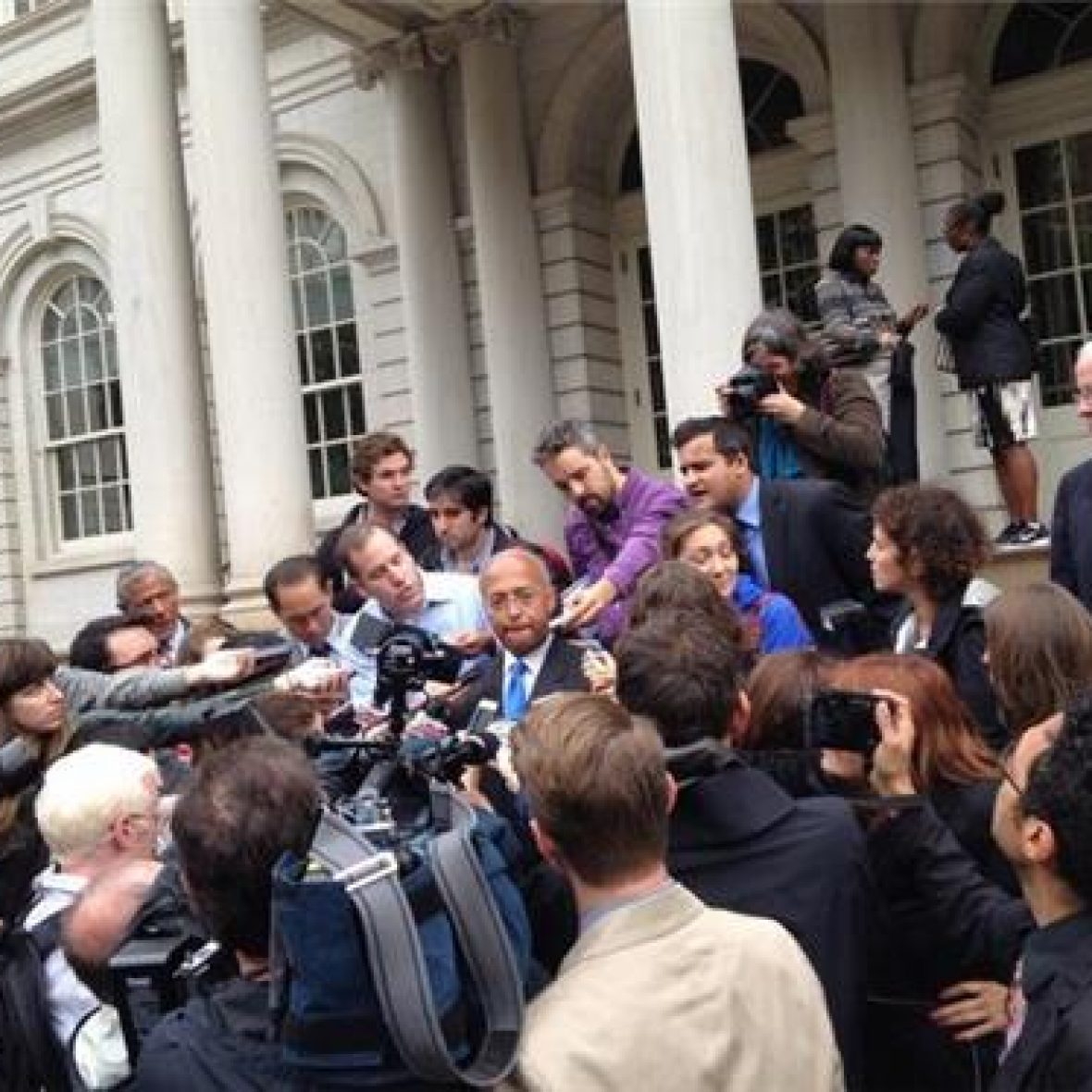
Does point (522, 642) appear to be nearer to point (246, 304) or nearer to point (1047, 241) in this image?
point (246, 304)

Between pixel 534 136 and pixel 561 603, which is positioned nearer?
pixel 561 603

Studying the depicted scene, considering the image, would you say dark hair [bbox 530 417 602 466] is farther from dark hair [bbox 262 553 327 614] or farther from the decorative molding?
the decorative molding

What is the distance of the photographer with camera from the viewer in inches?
96.4

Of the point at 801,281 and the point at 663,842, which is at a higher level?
the point at 801,281

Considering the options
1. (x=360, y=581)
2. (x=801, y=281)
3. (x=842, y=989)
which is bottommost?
(x=842, y=989)

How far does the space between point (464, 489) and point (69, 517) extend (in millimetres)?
13683

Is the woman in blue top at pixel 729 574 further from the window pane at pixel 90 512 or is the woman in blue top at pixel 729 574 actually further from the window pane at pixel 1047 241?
the window pane at pixel 90 512

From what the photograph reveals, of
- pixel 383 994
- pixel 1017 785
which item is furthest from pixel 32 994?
pixel 1017 785

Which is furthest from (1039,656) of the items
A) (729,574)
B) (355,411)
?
(355,411)

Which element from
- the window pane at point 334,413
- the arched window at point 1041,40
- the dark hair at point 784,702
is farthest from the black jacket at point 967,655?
the window pane at point 334,413

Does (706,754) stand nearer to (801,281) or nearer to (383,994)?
(383,994)

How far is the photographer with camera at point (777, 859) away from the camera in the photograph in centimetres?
245

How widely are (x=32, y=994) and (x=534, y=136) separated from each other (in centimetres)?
1226

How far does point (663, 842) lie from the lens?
2166mm
